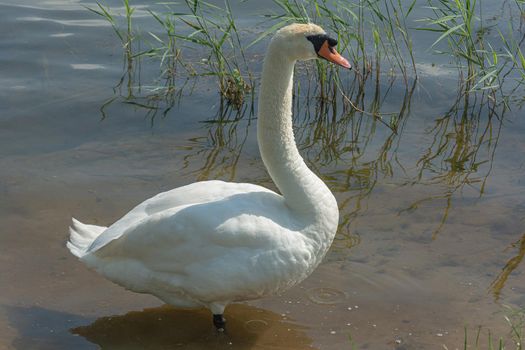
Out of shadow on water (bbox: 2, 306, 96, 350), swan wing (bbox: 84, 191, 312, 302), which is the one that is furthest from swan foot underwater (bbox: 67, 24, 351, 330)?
shadow on water (bbox: 2, 306, 96, 350)

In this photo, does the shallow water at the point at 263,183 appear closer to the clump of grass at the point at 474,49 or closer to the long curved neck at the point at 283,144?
the clump of grass at the point at 474,49

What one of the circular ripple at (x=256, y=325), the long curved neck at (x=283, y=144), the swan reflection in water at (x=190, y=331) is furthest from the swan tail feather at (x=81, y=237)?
the long curved neck at (x=283, y=144)

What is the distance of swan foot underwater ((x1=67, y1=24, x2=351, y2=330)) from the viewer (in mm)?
5004

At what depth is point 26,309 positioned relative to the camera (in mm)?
5652

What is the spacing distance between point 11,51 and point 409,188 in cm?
478

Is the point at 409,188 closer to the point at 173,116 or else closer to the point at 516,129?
the point at 516,129

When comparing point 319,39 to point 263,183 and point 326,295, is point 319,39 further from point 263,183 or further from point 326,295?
point 263,183

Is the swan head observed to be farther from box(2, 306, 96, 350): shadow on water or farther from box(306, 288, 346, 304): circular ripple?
box(2, 306, 96, 350): shadow on water

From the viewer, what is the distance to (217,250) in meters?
5.02

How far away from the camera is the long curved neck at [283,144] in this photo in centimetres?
519

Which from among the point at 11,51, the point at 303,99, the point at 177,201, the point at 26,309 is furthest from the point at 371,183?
the point at 11,51

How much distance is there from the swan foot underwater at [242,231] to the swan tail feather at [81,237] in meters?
0.06

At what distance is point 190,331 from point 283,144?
1217 millimetres

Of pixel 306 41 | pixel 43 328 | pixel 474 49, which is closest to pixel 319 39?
pixel 306 41
